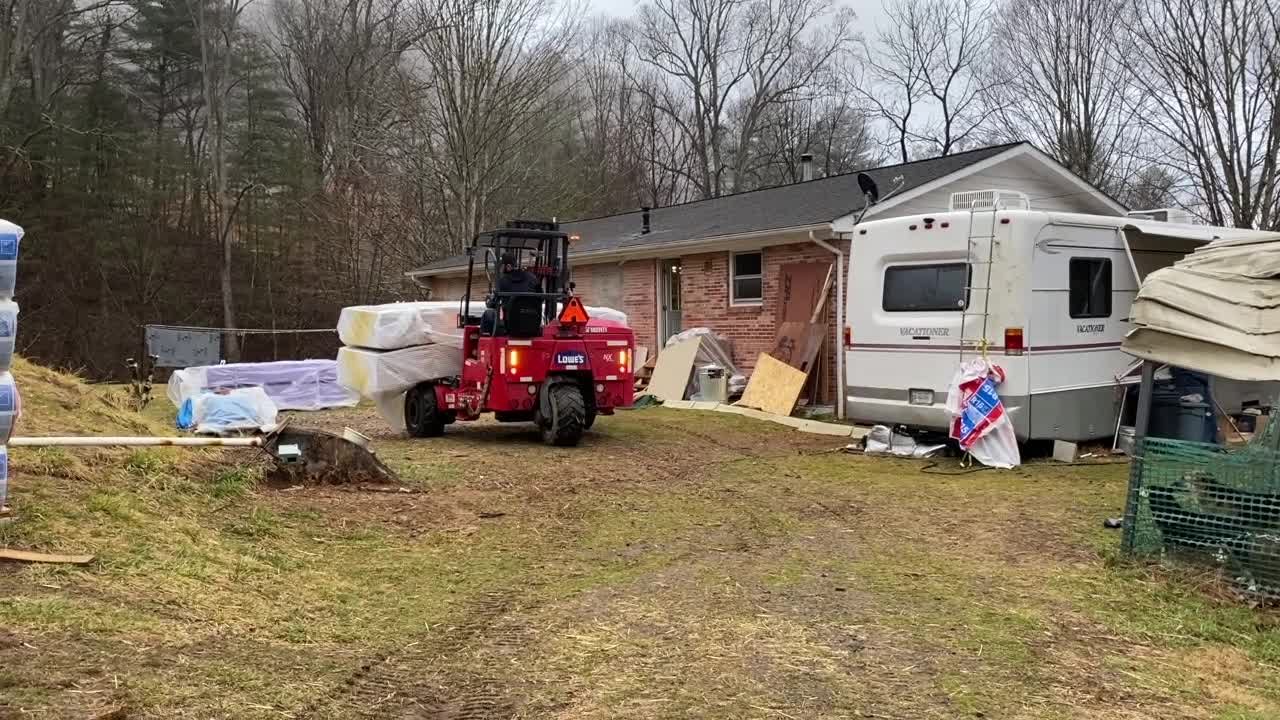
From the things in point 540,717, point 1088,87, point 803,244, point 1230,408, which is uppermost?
point 1088,87

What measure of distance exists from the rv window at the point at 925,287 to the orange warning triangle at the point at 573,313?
3331 millimetres

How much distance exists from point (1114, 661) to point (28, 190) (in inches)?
1105

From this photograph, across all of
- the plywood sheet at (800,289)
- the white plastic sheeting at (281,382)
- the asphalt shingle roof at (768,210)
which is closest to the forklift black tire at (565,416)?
the plywood sheet at (800,289)

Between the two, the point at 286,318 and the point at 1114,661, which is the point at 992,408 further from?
the point at 286,318

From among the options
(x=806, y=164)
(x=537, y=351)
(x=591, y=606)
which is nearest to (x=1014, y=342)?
(x=537, y=351)

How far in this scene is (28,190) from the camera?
24656 mm

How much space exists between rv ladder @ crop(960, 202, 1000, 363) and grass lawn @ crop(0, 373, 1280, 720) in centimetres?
171

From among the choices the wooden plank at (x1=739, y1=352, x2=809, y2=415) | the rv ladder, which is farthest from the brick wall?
the rv ladder

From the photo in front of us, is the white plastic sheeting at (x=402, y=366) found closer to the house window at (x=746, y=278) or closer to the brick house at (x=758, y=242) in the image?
the brick house at (x=758, y=242)

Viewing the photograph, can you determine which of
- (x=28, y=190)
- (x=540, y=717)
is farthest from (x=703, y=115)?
(x=540, y=717)

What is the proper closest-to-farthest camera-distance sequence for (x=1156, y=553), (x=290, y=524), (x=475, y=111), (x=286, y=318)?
(x=1156, y=553), (x=290, y=524), (x=475, y=111), (x=286, y=318)

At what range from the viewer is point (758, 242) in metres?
14.6

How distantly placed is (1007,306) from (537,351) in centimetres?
490

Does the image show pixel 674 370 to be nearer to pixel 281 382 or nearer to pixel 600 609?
pixel 281 382
